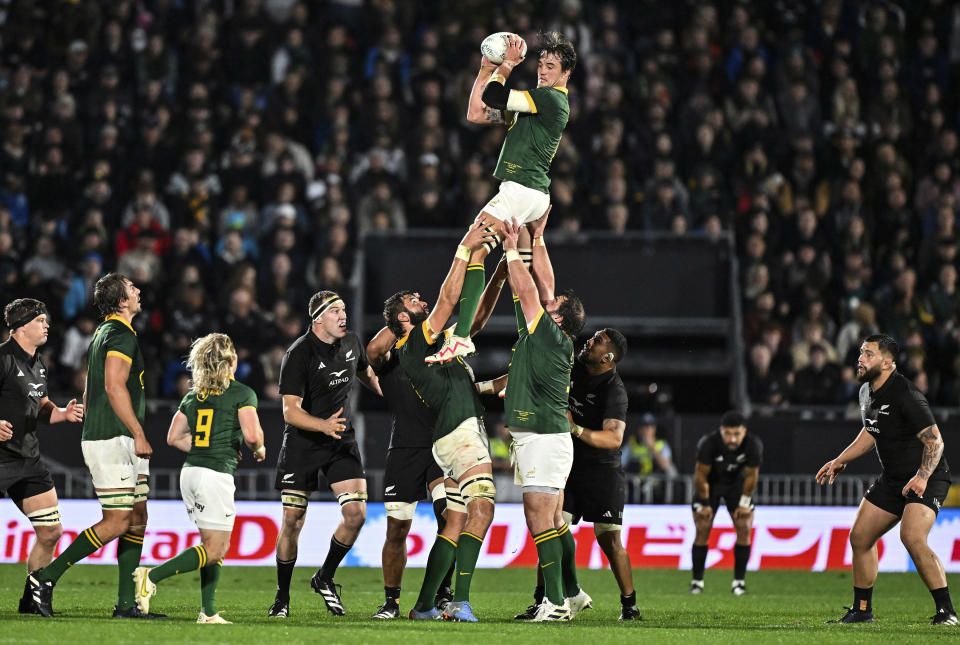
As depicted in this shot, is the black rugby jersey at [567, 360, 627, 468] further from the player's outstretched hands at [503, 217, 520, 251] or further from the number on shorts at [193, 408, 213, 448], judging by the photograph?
the number on shorts at [193, 408, 213, 448]

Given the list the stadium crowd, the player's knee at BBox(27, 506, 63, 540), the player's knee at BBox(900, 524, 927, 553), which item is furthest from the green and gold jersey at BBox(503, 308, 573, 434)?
the stadium crowd

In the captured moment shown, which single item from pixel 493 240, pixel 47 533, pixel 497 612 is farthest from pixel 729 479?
pixel 47 533

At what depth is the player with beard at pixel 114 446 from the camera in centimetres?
906

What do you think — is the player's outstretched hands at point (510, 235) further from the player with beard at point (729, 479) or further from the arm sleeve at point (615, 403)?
the player with beard at point (729, 479)

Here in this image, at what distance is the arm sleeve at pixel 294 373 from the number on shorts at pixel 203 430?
39.4 inches

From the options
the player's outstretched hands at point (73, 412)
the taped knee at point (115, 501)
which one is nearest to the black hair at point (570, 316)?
the taped knee at point (115, 501)

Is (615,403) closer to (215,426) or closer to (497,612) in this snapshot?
(497,612)

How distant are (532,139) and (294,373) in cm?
242

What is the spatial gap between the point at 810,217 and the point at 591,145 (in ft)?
10.7

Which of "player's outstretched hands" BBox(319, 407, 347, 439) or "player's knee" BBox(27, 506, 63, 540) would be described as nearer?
"player's knee" BBox(27, 506, 63, 540)

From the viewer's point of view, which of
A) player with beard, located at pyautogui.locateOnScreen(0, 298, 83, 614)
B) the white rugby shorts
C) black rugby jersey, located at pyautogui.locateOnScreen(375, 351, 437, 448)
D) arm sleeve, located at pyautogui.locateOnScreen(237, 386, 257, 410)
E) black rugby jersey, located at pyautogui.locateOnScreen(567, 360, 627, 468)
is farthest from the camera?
black rugby jersey, located at pyautogui.locateOnScreen(567, 360, 627, 468)

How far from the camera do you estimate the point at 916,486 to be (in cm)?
988

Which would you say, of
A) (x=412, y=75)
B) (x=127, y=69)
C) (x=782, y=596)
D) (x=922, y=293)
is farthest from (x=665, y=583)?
(x=127, y=69)

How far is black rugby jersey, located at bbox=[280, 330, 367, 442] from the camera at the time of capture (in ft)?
32.2
